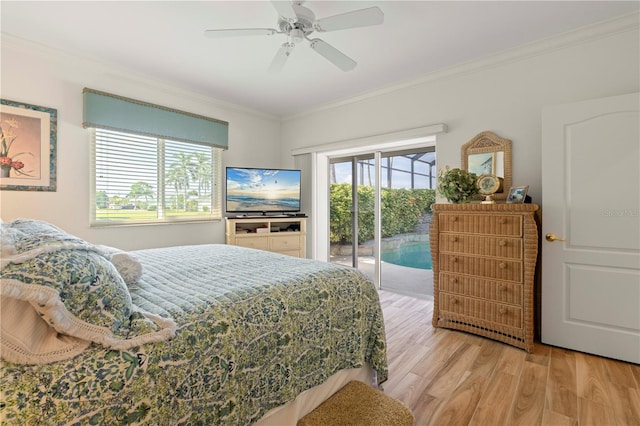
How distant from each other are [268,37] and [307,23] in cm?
63

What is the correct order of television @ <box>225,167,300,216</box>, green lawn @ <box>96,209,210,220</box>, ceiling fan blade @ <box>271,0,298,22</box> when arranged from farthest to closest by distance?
television @ <box>225,167,300,216</box>
green lawn @ <box>96,209,210,220</box>
ceiling fan blade @ <box>271,0,298,22</box>

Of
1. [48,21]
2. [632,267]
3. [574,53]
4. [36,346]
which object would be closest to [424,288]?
[632,267]

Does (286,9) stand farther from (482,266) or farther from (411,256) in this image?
(411,256)

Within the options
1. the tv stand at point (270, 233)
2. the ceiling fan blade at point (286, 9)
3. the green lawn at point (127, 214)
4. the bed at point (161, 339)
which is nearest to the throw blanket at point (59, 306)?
the bed at point (161, 339)

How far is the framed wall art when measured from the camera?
2.49 metres

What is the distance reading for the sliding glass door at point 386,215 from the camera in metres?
3.75

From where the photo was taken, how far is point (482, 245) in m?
2.52

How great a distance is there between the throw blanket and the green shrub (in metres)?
3.32

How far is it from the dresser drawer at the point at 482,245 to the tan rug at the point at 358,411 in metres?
1.54

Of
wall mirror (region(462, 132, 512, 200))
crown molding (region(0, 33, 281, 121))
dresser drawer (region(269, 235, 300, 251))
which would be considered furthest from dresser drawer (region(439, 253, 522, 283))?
crown molding (region(0, 33, 281, 121))

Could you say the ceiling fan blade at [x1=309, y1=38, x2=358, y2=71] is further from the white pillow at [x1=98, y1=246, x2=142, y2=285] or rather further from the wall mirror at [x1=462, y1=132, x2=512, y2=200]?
the white pillow at [x1=98, y1=246, x2=142, y2=285]

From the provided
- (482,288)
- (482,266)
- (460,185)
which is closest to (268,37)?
(460,185)

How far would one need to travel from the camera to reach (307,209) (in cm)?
454

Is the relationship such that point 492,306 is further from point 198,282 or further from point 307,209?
point 307,209
